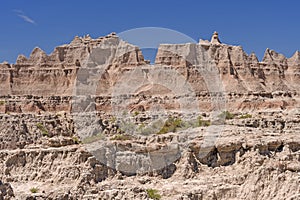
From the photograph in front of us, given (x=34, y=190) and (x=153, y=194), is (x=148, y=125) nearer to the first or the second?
(x=153, y=194)

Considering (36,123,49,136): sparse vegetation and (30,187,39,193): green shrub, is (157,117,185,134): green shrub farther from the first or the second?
(30,187,39,193): green shrub

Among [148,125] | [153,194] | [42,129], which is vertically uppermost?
[148,125]

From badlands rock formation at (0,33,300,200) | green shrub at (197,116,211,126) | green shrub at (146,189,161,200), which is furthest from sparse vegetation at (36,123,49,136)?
green shrub at (146,189,161,200)

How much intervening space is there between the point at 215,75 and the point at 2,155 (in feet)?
138

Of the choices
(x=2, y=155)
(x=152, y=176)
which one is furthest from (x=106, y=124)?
(x=152, y=176)

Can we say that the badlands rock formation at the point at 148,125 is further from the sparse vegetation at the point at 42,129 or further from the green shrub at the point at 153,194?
the sparse vegetation at the point at 42,129

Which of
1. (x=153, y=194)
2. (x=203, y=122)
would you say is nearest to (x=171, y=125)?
(x=203, y=122)

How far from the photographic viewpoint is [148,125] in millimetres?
41875

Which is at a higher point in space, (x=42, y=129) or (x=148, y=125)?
(x=148, y=125)

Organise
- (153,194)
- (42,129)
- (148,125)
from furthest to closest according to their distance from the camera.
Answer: (42,129), (148,125), (153,194)

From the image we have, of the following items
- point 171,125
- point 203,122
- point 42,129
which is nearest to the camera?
point 203,122

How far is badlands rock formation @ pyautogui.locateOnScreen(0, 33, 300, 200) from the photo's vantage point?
27.3 metres

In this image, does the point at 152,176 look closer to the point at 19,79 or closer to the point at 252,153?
the point at 252,153

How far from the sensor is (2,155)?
3272 cm
